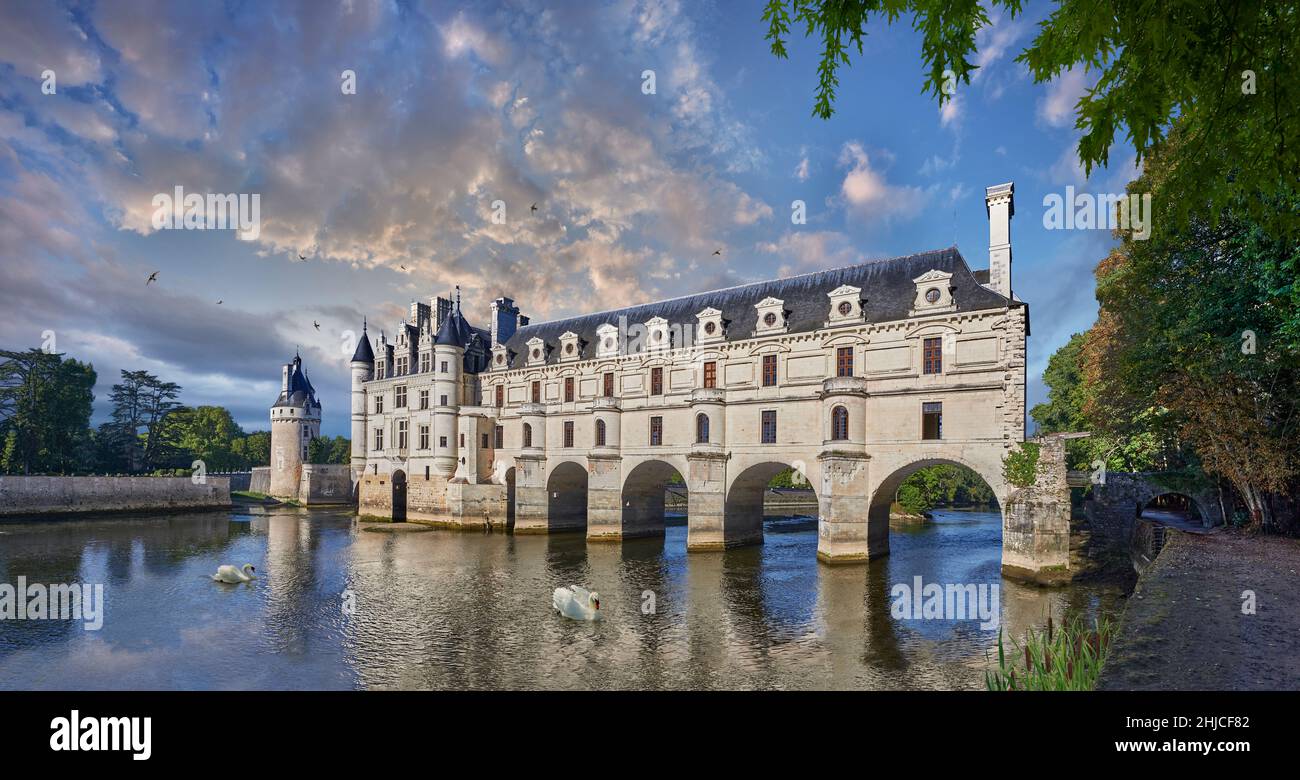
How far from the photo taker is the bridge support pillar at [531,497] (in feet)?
132

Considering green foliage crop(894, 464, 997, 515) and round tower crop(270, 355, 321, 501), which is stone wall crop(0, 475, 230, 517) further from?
green foliage crop(894, 464, 997, 515)

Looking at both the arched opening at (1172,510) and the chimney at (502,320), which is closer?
the arched opening at (1172,510)

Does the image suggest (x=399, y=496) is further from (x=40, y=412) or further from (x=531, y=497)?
(x=40, y=412)

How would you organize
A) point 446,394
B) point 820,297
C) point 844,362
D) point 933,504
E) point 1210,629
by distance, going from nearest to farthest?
point 1210,629 → point 844,362 → point 820,297 → point 446,394 → point 933,504

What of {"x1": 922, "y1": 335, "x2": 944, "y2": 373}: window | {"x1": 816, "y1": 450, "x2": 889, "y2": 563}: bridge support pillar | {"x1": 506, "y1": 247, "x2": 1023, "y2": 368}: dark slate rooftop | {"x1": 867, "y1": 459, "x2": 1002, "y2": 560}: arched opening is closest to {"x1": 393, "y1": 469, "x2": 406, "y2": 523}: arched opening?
{"x1": 506, "y1": 247, "x2": 1023, "y2": 368}: dark slate rooftop

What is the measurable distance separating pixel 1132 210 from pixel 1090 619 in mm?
14379

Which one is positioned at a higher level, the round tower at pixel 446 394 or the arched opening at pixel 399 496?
the round tower at pixel 446 394

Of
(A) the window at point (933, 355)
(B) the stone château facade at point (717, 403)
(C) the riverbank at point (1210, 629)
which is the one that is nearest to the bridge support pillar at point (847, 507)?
(B) the stone château facade at point (717, 403)

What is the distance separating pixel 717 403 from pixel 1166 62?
2841cm

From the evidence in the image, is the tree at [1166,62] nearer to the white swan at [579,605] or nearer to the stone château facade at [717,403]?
the white swan at [579,605]

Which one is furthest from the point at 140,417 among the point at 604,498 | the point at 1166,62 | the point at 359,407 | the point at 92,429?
the point at 1166,62

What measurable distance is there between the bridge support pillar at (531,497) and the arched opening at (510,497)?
276 cm

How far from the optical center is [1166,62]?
4.45 metres
